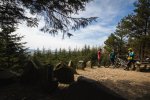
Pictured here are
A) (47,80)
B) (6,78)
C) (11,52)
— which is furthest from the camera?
(11,52)

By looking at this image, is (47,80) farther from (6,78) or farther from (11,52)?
(11,52)

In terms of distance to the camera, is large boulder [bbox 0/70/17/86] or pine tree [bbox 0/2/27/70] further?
pine tree [bbox 0/2/27/70]

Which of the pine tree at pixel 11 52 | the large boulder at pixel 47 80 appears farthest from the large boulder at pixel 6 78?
the pine tree at pixel 11 52

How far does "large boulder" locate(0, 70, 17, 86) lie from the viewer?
10.2 metres

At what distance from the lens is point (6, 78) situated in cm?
1031

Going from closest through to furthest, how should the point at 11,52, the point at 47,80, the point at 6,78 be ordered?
the point at 47,80
the point at 6,78
the point at 11,52

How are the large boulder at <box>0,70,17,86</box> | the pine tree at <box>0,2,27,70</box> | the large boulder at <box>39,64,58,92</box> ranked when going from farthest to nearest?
the pine tree at <box>0,2,27,70</box>
the large boulder at <box>0,70,17,86</box>
the large boulder at <box>39,64,58,92</box>

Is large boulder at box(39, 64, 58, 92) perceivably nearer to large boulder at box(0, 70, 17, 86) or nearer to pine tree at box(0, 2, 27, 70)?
large boulder at box(0, 70, 17, 86)

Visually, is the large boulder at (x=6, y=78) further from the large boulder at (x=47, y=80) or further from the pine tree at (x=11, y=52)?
the pine tree at (x=11, y=52)

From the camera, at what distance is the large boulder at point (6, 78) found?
33.5ft

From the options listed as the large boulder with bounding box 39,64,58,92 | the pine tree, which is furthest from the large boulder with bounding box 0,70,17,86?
the pine tree

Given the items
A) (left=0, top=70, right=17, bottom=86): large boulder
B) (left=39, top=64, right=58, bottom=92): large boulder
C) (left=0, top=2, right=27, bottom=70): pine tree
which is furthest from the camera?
(left=0, top=2, right=27, bottom=70): pine tree

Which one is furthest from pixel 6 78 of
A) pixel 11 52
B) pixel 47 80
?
pixel 11 52

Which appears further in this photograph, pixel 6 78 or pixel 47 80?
pixel 6 78
